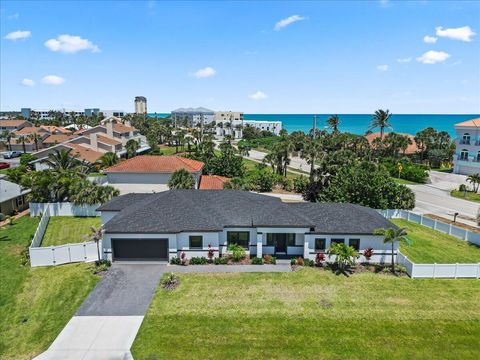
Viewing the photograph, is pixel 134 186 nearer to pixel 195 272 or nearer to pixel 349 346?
pixel 195 272

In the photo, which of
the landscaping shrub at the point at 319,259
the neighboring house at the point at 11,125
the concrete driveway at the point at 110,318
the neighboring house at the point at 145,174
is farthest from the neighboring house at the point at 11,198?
the neighboring house at the point at 11,125

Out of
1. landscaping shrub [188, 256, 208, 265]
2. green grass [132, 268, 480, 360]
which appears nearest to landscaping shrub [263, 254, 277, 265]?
green grass [132, 268, 480, 360]

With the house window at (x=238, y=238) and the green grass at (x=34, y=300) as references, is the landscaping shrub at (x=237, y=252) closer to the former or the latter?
the house window at (x=238, y=238)

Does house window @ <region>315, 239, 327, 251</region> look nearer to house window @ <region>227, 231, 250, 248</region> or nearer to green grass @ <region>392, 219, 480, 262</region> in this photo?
house window @ <region>227, 231, 250, 248</region>

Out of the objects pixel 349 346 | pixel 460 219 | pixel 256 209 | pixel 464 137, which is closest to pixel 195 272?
pixel 256 209

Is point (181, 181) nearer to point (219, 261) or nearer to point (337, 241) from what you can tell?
point (219, 261)
